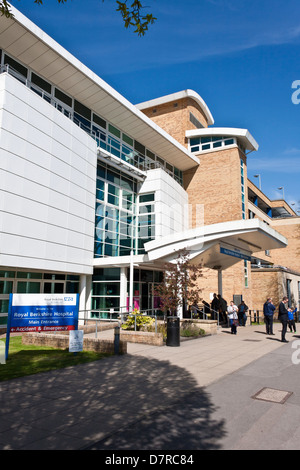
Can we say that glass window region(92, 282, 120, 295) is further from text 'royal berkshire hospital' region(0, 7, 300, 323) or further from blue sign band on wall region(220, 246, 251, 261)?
blue sign band on wall region(220, 246, 251, 261)

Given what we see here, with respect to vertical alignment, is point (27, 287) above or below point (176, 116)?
below

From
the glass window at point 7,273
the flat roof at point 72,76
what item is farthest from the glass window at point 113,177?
the glass window at point 7,273

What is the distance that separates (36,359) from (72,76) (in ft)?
57.6

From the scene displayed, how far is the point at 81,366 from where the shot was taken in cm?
932

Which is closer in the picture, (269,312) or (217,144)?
(269,312)

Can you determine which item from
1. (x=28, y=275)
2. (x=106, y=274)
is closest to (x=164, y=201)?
(x=106, y=274)

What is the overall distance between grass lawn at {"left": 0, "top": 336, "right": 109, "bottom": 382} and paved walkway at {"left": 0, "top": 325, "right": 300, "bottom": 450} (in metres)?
0.53

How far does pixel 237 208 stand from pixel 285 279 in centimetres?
1009

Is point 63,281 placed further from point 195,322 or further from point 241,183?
point 241,183

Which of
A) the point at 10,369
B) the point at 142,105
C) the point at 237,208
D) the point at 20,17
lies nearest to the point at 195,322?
the point at 10,369

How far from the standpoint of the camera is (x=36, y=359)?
33.4 ft

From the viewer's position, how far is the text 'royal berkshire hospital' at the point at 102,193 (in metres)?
17.6

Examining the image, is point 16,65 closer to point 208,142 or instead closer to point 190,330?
point 190,330

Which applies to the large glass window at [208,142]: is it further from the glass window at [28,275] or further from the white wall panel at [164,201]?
the glass window at [28,275]
